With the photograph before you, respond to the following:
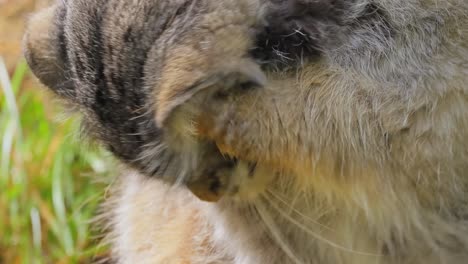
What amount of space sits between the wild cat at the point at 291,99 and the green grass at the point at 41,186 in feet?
3.59

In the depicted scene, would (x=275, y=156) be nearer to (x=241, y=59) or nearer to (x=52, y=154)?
(x=241, y=59)

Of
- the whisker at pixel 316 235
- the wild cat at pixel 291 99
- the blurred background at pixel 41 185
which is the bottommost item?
Answer: the blurred background at pixel 41 185

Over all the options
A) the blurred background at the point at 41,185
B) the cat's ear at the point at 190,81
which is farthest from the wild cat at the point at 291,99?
the blurred background at the point at 41,185

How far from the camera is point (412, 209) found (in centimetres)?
109

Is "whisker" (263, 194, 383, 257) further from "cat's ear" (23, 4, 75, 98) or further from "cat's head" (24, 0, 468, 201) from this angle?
"cat's ear" (23, 4, 75, 98)

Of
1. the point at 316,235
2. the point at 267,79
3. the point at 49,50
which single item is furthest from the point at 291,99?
the point at 49,50

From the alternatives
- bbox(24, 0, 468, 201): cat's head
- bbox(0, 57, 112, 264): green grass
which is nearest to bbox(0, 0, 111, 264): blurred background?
bbox(0, 57, 112, 264): green grass

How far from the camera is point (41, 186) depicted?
232 centimetres

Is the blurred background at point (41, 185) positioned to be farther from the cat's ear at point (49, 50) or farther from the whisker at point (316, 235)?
the whisker at point (316, 235)

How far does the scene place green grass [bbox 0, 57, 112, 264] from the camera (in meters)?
2.20

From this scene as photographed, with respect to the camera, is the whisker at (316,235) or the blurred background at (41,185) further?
the blurred background at (41,185)

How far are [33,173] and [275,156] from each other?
4.85ft

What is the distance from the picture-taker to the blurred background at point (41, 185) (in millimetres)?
2199

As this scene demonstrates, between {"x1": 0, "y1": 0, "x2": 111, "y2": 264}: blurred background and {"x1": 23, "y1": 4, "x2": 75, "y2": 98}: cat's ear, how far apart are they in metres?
0.85
